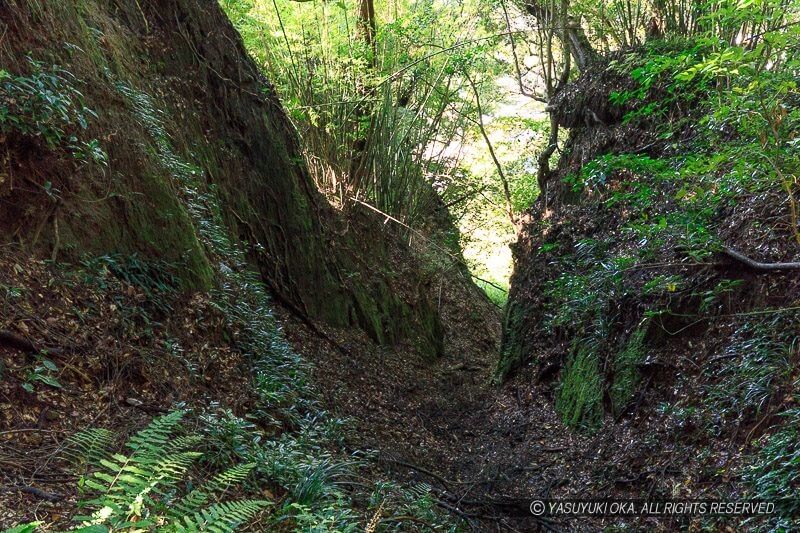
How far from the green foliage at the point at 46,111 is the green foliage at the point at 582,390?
17.6 ft

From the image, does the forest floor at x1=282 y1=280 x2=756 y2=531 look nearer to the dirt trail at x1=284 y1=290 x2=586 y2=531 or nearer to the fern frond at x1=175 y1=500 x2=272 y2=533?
the dirt trail at x1=284 y1=290 x2=586 y2=531

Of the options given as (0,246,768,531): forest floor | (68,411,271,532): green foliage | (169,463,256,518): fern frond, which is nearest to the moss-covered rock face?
(0,246,768,531): forest floor

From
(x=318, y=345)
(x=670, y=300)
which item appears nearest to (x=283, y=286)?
(x=318, y=345)

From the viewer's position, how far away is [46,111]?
12.0 feet

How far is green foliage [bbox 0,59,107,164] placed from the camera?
3.54 meters

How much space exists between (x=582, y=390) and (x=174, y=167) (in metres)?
5.19

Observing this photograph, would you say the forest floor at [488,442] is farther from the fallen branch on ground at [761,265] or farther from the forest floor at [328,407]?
the fallen branch on ground at [761,265]

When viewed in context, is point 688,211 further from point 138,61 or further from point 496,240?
point 496,240

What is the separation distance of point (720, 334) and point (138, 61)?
21.8 feet

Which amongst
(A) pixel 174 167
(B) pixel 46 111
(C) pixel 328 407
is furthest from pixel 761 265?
(A) pixel 174 167

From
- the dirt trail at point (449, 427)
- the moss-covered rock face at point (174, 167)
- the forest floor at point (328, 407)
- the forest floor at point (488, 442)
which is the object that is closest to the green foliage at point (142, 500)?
the forest floor at point (328, 407)

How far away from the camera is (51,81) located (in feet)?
12.8

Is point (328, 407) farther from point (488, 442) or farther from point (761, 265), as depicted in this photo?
point (761, 265)

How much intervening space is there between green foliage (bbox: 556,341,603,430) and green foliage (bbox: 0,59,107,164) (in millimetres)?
5355
